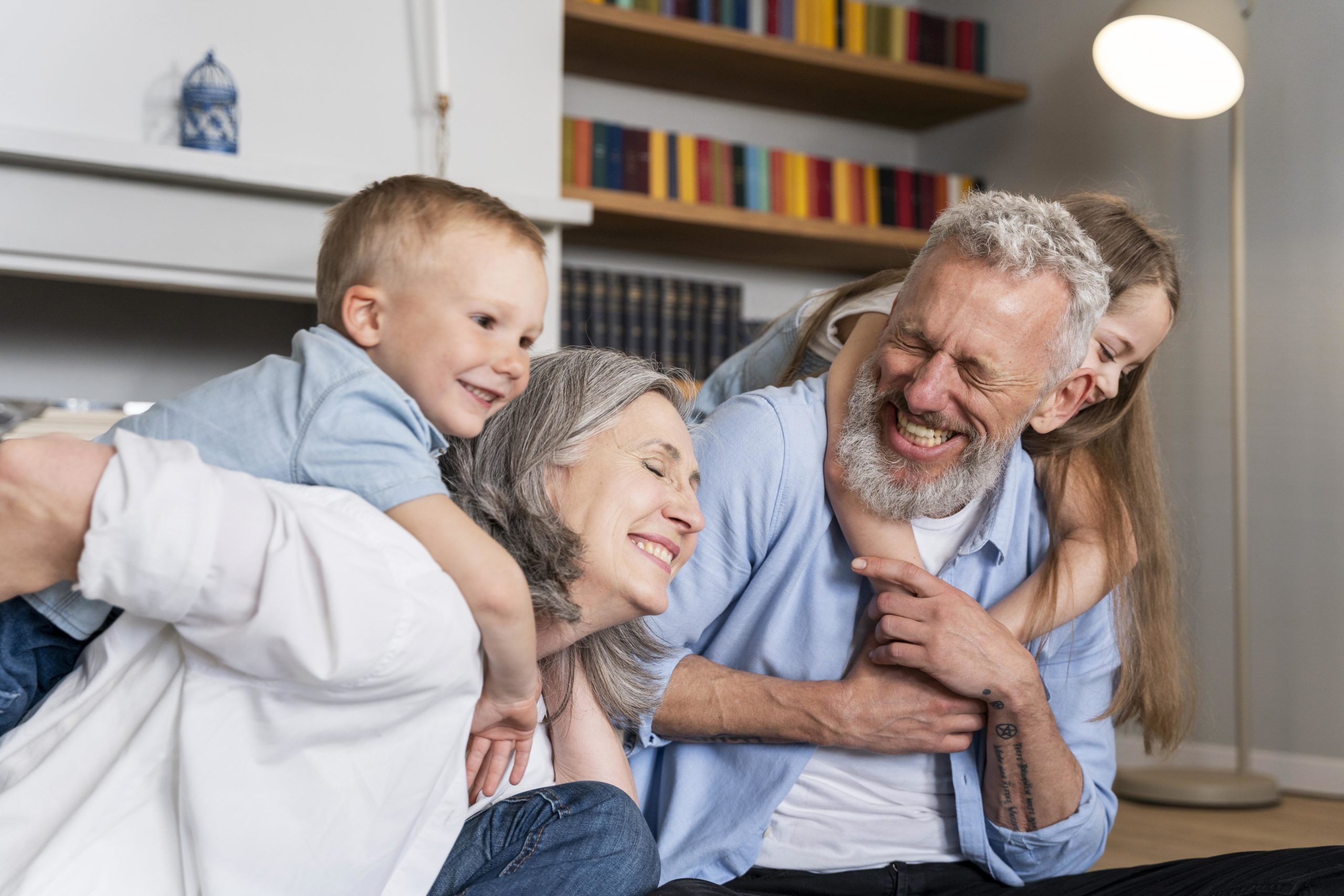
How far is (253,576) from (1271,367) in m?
2.97

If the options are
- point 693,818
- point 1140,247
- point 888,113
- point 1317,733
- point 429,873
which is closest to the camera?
point 429,873

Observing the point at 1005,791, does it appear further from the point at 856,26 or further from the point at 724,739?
the point at 856,26

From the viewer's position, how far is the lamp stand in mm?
2799

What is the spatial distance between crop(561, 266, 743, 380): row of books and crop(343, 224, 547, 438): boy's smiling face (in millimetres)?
2075

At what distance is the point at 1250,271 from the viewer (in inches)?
123

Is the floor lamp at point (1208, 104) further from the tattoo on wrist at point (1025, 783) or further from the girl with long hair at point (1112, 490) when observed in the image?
the tattoo on wrist at point (1025, 783)

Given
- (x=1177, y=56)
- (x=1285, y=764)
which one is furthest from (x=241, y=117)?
(x=1285, y=764)

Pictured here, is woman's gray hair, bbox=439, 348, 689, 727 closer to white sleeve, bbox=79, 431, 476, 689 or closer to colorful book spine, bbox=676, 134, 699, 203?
white sleeve, bbox=79, 431, 476, 689

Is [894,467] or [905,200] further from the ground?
[905,200]

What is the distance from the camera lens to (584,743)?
119 cm

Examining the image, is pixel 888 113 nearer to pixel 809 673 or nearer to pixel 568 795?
pixel 809 673

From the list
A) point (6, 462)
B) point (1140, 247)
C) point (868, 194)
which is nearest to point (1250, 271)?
point (868, 194)

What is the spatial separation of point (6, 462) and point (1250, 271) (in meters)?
3.14

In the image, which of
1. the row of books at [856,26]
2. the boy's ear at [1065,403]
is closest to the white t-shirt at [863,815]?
the boy's ear at [1065,403]
